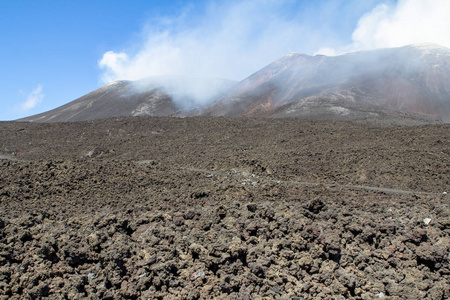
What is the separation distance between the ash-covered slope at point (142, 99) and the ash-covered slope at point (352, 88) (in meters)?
7.36

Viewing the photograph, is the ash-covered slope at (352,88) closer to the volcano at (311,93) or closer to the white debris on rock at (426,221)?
the volcano at (311,93)

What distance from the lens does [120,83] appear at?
271ft

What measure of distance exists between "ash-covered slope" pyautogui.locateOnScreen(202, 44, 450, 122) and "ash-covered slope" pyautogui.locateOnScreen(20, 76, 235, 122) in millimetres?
7358

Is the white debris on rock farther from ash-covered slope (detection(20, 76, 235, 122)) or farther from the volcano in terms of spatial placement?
ash-covered slope (detection(20, 76, 235, 122))

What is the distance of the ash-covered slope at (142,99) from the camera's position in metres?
64.7

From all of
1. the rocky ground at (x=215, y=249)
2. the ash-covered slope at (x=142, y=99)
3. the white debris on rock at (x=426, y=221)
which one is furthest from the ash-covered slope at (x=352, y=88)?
the rocky ground at (x=215, y=249)

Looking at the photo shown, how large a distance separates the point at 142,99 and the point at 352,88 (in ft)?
137

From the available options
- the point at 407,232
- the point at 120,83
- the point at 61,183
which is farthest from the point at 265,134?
the point at 120,83

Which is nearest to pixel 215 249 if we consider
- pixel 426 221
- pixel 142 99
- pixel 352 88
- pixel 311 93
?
pixel 426 221

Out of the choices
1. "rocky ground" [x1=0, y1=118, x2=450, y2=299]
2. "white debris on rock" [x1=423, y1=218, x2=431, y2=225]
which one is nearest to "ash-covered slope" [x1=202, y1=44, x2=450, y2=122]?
"white debris on rock" [x1=423, y1=218, x2=431, y2=225]

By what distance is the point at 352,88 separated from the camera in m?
53.1

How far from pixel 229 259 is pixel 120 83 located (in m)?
83.9

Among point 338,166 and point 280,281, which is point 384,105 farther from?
point 280,281

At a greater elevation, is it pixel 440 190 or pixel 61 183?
pixel 61 183
